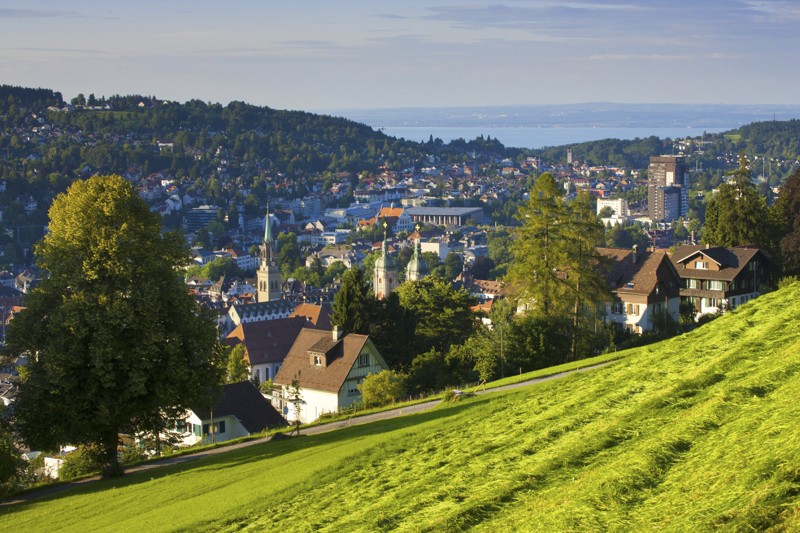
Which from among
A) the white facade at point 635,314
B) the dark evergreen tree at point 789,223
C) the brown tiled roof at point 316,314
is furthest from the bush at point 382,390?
the brown tiled roof at point 316,314

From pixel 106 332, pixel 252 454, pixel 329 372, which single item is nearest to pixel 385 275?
pixel 329 372

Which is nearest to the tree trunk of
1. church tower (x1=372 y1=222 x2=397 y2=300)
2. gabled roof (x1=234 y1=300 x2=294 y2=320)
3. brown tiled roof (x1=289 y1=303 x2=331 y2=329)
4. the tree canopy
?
the tree canopy

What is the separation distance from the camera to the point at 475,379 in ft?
113

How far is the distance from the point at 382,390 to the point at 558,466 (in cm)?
2093

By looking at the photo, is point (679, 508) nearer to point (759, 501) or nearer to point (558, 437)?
point (759, 501)

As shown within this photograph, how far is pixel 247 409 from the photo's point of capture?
3384cm

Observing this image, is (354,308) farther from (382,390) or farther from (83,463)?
(83,463)

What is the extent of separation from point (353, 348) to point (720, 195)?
19.4 m

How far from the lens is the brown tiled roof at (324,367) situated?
37.8m

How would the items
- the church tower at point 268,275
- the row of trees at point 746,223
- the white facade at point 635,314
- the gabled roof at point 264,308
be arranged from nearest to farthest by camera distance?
the white facade at point 635,314 → the row of trees at point 746,223 → the gabled roof at point 264,308 → the church tower at point 268,275

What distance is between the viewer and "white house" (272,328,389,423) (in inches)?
1476

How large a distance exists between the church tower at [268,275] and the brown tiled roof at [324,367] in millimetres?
70148

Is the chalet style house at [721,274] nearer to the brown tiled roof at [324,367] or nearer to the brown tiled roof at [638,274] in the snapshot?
the brown tiled roof at [638,274]

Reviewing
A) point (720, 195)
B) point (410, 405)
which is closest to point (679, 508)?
point (410, 405)
